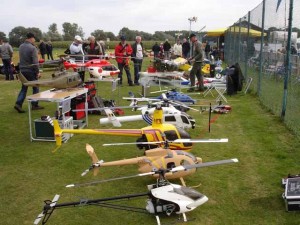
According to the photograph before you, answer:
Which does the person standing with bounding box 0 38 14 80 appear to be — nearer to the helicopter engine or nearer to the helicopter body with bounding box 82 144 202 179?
the helicopter body with bounding box 82 144 202 179

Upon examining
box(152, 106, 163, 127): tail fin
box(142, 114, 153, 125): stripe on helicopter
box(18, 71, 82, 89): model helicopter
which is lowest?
box(142, 114, 153, 125): stripe on helicopter

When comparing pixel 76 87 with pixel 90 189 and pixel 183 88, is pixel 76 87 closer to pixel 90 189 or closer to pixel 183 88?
pixel 90 189

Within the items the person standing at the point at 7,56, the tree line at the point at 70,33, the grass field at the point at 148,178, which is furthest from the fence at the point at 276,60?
the tree line at the point at 70,33

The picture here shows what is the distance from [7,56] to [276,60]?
489 inches

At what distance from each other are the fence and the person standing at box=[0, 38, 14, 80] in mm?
10896

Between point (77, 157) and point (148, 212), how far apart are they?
2441 mm

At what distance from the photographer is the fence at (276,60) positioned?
7.86 metres

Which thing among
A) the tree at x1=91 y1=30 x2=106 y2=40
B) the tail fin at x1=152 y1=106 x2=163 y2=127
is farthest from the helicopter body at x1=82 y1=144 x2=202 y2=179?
the tree at x1=91 y1=30 x2=106 y2=40

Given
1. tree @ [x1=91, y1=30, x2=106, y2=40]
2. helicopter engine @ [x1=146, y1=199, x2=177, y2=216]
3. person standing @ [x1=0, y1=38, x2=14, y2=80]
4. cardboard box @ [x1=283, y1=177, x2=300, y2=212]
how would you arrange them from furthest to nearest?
tree @ [x1=91, y1=30, x2=106, y2=40] < person standing @ [x1=0, y1=38, x2=14, y2=80] < cardboard box @ [x1=283, y1=177, x2=300, y2=212] < helicopter engine @ [x1=146, y1=199, x2=177, y2=216]

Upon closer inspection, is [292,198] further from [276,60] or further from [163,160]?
[276,60]

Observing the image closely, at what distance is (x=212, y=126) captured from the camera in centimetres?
805

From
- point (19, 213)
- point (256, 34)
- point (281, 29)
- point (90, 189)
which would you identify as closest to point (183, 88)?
point (256, 34)

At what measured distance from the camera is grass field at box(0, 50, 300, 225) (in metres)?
4.07

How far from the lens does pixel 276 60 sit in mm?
9695
